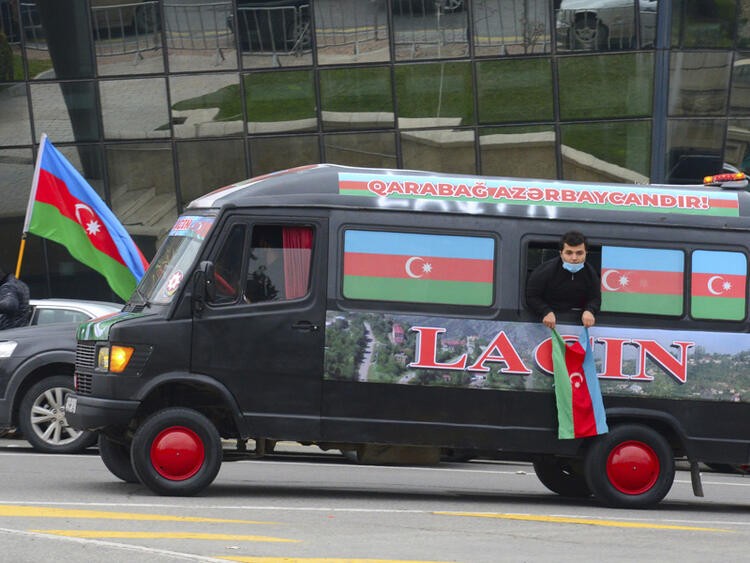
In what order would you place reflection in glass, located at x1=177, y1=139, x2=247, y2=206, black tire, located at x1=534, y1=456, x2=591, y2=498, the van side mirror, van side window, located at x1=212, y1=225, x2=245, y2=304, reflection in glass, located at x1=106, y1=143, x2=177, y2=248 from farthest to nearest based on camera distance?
reflection in glass, located at x1=106, y1=143, x2=177, y2=248 < reflection in glass, located at x1=177, y1=139, x2=247, y2=206 < black tire, located at x1=534, y1=456, x2=591, y2=498 < van side window, located at x1=212, y1=225, x2=245, y2=304 < the van side mirror

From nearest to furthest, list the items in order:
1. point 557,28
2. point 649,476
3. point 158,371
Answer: point 158,371 < point 649,476 < point 557,28

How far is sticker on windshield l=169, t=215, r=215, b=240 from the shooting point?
10.8m

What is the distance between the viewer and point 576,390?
10.9m

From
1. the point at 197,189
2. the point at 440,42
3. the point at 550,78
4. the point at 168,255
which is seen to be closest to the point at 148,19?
the point at 197,189

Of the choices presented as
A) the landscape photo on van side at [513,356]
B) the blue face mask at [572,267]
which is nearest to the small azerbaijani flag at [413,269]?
the landscape photo on van side at [513,356]

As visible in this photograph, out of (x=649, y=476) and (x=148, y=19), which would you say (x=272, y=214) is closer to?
(x=649, y=476)

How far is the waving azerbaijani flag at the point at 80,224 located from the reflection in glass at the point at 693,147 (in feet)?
39.7

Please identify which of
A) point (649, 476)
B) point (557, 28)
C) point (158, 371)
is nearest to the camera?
point (158, 371)

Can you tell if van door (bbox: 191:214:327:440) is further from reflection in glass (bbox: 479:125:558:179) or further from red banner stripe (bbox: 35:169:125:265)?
reflection in glass (bbox: 479:125:558:179)

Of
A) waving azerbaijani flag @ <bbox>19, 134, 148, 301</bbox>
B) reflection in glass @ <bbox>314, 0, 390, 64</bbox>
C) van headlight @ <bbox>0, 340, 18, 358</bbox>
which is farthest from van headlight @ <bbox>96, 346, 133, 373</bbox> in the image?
reflection in glass @ <bbox>314, 0, 390, 64</bbox>

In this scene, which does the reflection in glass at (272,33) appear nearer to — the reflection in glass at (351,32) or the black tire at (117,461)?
the reflection in glass at (351,32)

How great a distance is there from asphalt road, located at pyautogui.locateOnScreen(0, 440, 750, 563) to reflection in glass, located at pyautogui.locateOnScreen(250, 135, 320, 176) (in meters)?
13.4

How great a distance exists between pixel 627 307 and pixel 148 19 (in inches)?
660

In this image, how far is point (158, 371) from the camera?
34.5 feet
